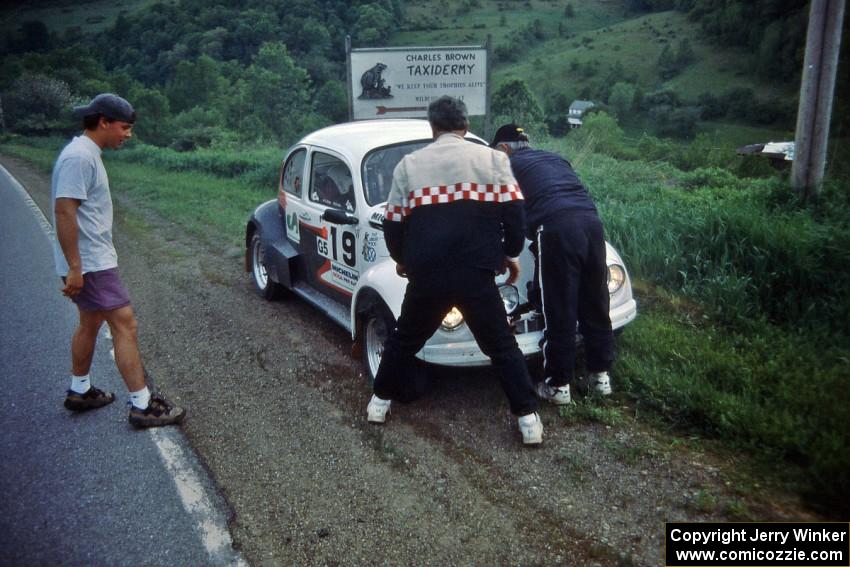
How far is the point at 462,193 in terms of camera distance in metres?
3.66

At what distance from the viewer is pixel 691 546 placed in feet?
9.97

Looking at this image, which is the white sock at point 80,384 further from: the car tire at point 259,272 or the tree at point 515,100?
the tree at point 515,100

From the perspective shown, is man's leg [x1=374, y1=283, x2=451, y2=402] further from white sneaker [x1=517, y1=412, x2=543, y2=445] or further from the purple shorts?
the purple shorts

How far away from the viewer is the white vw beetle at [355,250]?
178 inches

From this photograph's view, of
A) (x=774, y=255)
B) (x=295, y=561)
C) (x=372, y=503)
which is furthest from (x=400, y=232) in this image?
(x=774, y=255)

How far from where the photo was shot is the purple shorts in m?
4.17

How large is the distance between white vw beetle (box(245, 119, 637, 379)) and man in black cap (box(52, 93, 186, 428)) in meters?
1.53

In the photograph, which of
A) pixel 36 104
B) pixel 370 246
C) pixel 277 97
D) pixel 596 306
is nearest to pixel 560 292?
pixel 596 306

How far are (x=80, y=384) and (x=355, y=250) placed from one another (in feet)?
7.23

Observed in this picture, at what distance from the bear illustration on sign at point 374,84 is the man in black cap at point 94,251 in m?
7.57

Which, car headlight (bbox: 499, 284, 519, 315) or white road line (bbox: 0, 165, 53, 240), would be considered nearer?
car headlight (bbox: 499, 284, 519, 315)

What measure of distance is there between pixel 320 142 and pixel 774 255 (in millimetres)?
4066

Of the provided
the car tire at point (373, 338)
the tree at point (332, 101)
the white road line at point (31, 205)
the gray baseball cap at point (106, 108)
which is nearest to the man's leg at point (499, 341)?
the car tire at point (373, 338)

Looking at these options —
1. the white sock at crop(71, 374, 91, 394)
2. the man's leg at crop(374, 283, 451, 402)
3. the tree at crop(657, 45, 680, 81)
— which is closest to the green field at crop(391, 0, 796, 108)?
the tree at crop(657, 45, 680, 81)
